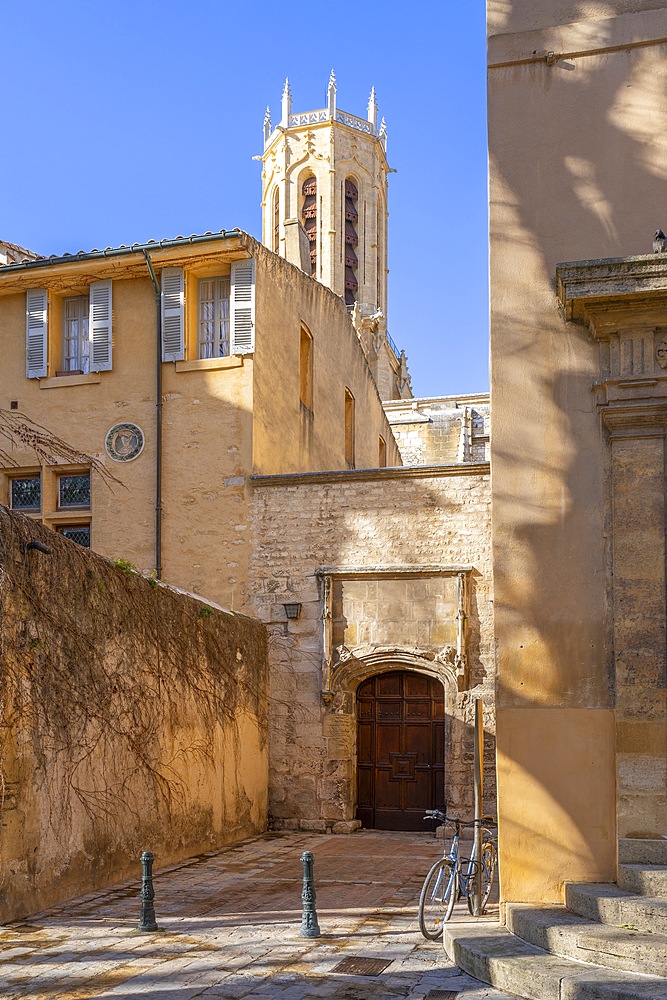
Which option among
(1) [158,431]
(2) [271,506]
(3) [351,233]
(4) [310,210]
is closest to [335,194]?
Answer: (4) [310,210]

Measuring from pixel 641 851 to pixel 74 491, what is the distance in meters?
11.6

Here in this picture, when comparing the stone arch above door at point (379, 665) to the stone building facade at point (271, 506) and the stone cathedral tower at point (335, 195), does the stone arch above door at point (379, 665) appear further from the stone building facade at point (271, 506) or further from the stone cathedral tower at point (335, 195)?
the stone cathedral tower at point (335, 195)

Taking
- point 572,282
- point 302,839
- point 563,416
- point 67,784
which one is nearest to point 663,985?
point 563,416

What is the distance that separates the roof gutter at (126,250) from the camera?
16.0 metres

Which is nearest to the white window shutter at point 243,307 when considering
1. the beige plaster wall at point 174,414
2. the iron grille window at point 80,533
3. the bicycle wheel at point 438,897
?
the beige plaster wall at point 174,414

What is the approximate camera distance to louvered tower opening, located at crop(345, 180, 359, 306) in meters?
54.0

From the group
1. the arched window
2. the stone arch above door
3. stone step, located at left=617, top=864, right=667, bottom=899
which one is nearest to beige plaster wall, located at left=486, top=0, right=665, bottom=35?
stone step, located at left=617, top=864, right=667, bottom=899

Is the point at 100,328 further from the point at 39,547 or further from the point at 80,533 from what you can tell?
the point at 39,547

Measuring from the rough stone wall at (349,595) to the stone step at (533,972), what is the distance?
7600 millimetres

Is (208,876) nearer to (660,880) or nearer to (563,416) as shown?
(660,880)

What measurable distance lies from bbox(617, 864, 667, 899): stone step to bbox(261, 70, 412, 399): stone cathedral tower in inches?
1766

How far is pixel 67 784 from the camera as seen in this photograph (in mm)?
9359

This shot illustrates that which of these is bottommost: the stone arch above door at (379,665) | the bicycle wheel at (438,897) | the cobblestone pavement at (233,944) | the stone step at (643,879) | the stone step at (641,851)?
the cobblestone pavement at (233,944)

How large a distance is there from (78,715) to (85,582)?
1196mm
